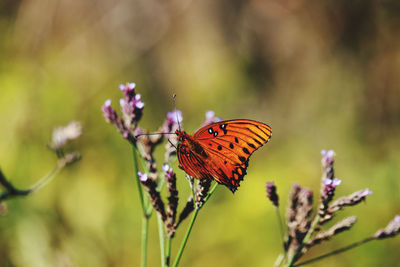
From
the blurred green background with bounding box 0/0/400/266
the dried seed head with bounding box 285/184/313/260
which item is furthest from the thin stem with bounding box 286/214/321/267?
the blurred green background with bounding box 0/0/400/266

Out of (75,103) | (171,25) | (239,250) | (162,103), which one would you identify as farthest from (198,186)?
(171,25)

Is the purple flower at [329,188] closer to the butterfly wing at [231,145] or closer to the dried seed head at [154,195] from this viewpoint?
the butterfly wing at [231,145]

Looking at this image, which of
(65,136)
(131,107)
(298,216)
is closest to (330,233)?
(298,216)

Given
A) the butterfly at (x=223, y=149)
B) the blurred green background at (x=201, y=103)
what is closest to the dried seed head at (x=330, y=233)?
the butterfly at (x=223, y=149)

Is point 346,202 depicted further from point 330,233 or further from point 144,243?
point 144,243

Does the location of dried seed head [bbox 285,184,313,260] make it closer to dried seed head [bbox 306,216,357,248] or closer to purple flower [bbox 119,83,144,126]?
dried seed head [bbox 306,216,357,248]
